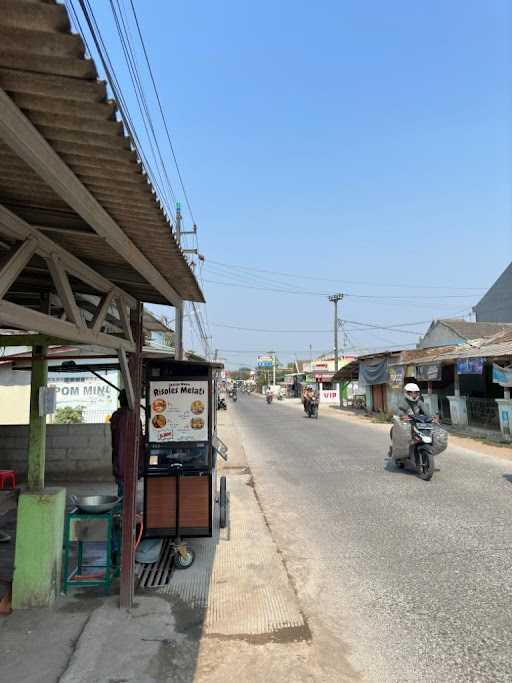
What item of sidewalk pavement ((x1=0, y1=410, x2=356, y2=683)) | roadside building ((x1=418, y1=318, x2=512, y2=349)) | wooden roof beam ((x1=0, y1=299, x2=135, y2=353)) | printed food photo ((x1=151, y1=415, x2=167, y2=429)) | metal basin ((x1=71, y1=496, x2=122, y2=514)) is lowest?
sidewalk pavement ((x1=0, y1=410, x2=356, y2=683))

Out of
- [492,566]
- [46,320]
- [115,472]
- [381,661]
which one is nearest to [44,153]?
[46,320]

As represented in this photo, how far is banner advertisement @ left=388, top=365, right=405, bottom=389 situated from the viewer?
22062 millimetres

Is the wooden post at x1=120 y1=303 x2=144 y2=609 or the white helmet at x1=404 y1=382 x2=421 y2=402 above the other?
the white helmet at x1=404 y1=382 x2=421 y2=402

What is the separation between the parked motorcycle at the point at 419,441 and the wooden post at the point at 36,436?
21.4 ft

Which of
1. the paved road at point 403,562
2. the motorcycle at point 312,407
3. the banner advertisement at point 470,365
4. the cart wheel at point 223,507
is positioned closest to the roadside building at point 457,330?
the motorcycle at point 312,407

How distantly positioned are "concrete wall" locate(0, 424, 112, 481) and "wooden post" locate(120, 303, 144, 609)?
5.06 meters

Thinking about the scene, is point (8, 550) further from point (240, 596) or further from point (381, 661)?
point (381, 661)

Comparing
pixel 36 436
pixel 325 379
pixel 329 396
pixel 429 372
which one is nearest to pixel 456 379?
pixel 429 372

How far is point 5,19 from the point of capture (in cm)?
130

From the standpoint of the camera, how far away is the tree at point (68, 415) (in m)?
13.1

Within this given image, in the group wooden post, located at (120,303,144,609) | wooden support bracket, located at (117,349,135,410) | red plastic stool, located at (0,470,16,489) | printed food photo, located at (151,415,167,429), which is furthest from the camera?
red plastic stool, located at (0,470,16,489)

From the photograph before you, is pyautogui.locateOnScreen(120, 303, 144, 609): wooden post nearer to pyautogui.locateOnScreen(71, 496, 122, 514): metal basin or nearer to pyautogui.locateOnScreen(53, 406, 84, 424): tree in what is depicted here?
pyautogui.locateOnScreen(71, 496, 122, 514): metal basin

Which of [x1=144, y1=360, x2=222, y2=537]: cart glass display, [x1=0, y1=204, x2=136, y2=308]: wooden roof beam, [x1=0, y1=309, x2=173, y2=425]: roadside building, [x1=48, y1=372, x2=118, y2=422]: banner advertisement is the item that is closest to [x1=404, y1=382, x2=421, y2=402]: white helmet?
[x1=144, y1=360, x2=222, y2=537]: cart glass display

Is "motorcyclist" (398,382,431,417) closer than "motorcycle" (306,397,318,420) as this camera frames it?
Yes
